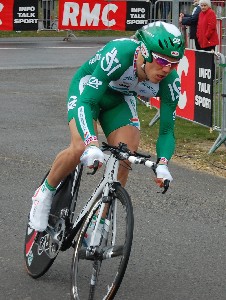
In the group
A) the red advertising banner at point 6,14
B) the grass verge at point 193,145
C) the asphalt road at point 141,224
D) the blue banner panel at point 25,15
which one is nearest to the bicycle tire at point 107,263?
the asphalt road at point 141,224

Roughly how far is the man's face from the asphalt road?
58.3 inches

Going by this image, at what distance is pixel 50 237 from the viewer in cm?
640

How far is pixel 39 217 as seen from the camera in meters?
6.39

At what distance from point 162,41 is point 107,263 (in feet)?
4.47

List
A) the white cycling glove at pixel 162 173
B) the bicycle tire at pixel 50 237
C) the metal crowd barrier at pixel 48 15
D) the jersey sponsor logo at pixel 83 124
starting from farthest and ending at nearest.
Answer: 1. the metal crowd barrier at pixel 48 15
2. the bicycle tire at pixel 50 237
3. the jersey sponsor logo at pixel 83 124
4. the white cycling glove at pixel 162 173

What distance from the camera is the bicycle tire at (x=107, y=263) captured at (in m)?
5.30

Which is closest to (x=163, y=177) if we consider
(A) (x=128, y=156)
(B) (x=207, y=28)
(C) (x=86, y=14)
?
(A) (x=128, y=156)

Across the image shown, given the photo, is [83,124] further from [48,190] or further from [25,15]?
[25,15]

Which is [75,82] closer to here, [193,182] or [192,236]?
[192,236]

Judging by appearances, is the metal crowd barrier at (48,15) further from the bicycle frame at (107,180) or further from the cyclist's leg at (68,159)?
the bicycle frame at (107,180)

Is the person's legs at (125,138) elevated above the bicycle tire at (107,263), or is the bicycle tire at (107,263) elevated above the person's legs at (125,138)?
the person's legs at (125,138)

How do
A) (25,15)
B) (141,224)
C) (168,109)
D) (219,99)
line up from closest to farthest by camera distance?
(168,109)
(141,224)
(219,99)
(25,15)

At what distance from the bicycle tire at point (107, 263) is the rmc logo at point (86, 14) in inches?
833

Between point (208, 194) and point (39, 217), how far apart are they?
3458mm
